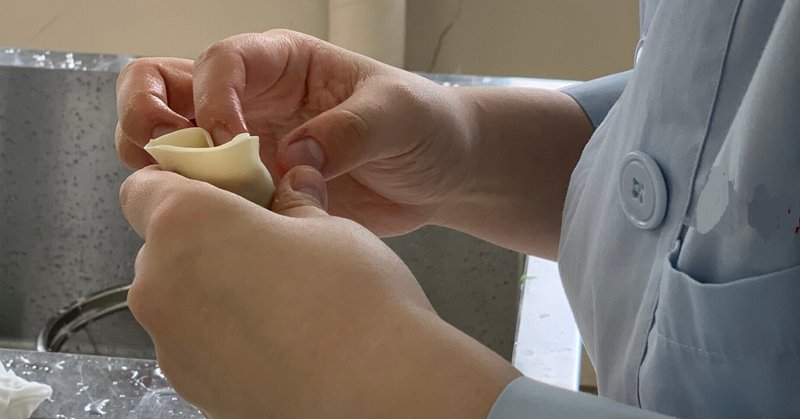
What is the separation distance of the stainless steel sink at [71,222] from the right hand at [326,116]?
403 mm

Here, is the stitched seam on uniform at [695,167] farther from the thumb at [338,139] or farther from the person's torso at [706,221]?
the thumb at [338,139]

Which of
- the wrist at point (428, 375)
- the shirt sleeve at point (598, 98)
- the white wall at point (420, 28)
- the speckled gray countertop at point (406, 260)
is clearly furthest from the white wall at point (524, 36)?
the wrist at point (428, 375)

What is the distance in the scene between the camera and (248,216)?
467 millimetres

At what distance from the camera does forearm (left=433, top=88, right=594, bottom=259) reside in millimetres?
750

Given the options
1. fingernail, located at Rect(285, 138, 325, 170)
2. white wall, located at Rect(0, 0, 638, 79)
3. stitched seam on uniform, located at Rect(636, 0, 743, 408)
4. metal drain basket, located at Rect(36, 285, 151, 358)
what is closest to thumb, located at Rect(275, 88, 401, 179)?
fingernail, located at Rect(285, 138, 325, 170)

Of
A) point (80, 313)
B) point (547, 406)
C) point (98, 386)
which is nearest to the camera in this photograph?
point (547, 406)

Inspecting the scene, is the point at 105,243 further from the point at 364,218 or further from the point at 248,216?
the point at 248,216

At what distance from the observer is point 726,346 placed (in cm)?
42

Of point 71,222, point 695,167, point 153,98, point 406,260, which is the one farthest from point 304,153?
point 71,222

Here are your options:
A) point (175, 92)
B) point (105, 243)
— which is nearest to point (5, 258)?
point (105, 243)

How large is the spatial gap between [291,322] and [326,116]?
206 millimetres

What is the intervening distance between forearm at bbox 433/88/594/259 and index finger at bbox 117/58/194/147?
0.21 metres

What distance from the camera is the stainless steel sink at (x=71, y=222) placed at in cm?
118

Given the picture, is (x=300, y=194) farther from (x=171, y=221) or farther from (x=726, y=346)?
(x=726, y=346)
